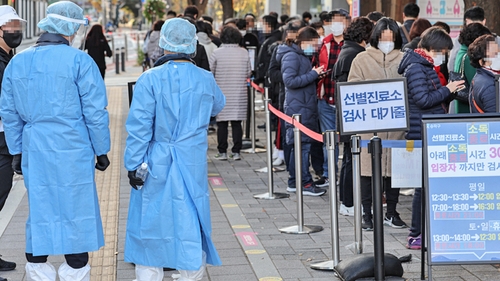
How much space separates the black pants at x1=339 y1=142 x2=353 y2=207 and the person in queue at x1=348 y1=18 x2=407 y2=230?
20.8 inches

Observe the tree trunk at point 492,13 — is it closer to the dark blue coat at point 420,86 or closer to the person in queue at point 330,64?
the person in queue at point 330,64

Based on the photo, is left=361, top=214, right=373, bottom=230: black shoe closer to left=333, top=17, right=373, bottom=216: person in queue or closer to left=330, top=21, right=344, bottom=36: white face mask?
left=333, top=17, right=373, bottom=216: person in queue

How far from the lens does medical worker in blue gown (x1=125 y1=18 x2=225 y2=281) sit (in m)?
5.50

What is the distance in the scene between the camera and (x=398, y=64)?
788cm

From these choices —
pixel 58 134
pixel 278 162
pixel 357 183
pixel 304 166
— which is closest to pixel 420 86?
pixel 357 183

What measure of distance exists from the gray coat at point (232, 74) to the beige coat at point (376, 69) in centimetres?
408

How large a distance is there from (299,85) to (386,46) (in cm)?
171

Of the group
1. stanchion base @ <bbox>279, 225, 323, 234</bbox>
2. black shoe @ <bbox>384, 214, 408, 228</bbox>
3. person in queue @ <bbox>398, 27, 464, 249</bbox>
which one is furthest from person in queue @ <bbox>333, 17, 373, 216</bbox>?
person in queue @ <bbox>398, 27, 464, 249</bbox>

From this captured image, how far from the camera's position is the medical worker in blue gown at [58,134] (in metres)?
5.51

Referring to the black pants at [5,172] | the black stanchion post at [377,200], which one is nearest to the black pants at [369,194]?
the black stanchion post at [377,200]

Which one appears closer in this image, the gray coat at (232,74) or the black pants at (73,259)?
the black pants at (73,259)

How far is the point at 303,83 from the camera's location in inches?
369

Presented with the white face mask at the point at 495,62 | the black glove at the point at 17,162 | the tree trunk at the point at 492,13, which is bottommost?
the black glove at the point at 17,162

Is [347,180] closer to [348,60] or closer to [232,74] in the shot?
[348,60]
